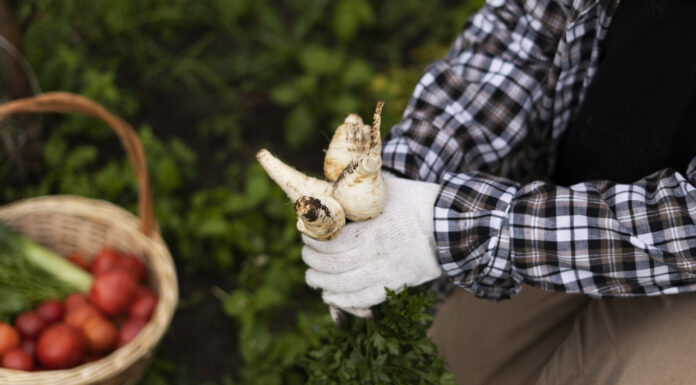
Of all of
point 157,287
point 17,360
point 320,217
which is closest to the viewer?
point 320,217

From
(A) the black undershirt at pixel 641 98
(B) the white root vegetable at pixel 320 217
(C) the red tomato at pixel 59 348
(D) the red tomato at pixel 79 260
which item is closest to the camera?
(B) the white root vegetable at pixel 320 217

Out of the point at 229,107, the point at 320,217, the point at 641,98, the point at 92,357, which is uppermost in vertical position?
the point at 641,98

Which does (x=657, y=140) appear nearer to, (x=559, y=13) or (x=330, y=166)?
(x=559, y=13)

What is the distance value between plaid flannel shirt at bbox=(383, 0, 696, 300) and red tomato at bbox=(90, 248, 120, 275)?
125 centimetres

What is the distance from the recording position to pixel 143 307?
198 centimetres

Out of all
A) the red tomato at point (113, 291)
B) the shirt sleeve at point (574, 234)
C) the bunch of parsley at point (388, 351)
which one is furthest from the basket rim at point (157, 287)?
the shirt sleeve at point (574, 234)

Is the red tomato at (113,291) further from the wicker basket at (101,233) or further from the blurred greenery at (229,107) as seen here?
the blurred greenery at (229,107)

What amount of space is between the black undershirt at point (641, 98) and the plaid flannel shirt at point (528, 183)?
0.06m

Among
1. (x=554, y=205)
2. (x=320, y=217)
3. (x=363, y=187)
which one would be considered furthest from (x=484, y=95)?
(x=320, y=217)

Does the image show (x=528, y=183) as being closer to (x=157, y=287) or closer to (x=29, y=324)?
(x=157, y=287)

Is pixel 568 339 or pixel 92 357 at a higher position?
pixel 568 339

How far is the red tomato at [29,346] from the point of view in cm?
183

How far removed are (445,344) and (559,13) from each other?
0.87 m

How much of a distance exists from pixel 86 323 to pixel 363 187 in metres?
1.28
